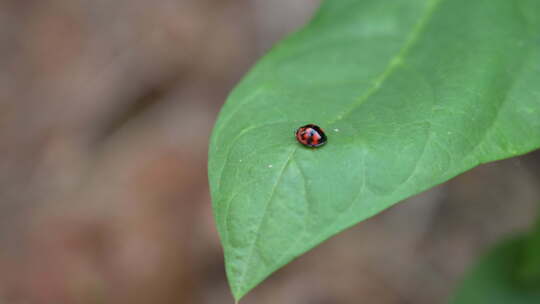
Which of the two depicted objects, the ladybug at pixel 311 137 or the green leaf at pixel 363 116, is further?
the ladybug at pixel 311 137

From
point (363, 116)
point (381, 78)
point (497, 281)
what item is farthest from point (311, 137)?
point (497, 281)

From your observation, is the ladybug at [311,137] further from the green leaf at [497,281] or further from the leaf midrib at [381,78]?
the green leaf at [497,281]

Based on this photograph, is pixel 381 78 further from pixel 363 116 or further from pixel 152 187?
pixel 152 187

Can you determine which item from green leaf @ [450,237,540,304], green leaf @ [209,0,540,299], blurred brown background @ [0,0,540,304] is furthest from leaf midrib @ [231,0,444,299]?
blurred brown background @ [0,0,540,304]

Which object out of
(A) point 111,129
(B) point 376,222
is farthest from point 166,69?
(B) point 376,222

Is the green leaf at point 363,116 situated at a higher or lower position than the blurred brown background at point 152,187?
lower

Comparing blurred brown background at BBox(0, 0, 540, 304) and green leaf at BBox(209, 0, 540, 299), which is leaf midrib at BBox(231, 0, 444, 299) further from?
blurred brown background at BBox(0, 0, 540, 304)

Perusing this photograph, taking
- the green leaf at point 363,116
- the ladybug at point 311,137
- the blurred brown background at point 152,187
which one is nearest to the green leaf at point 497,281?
the blurred brown background at point 152,187
